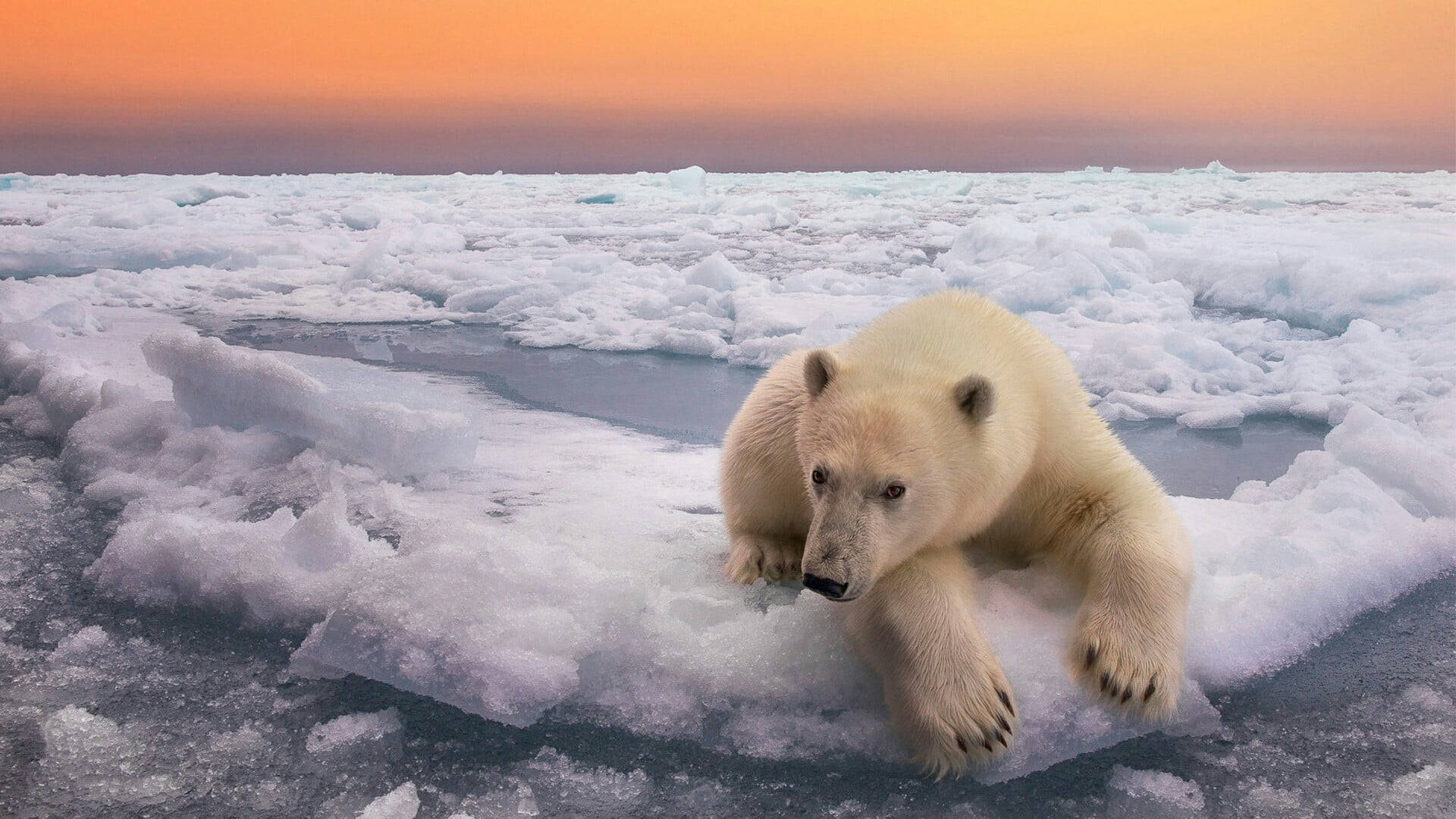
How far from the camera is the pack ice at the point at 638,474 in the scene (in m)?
1.86

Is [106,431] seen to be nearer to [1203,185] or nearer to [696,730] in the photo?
[696,730]

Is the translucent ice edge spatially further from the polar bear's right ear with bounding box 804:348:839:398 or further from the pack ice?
the polar bear's right ear with bounding box 804:348:839:398

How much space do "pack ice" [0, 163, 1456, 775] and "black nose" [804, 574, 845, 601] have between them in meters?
0.30

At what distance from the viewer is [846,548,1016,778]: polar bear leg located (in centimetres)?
161

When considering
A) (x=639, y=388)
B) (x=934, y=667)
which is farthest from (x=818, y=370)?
(x=639, y=388)

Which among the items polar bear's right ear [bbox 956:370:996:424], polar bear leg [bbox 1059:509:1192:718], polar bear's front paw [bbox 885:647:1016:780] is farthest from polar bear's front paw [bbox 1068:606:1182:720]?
polar bear's right ear [bbox 956:370:996:424]

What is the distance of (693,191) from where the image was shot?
24.9 m

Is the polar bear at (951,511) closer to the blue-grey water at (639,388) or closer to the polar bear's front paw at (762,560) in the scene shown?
the polar bear's front paw at (762,560)

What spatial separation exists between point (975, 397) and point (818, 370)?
0.32 m

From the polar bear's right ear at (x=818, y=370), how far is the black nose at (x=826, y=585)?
18.8 inches

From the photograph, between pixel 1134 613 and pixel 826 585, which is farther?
pixel 1134 613

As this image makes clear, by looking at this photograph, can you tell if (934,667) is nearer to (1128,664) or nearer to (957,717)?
(957,717)

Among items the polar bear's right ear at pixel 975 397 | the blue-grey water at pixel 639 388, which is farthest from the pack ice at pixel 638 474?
the polar bear's right ear at pixel 975 397

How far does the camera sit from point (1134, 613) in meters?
1.83
